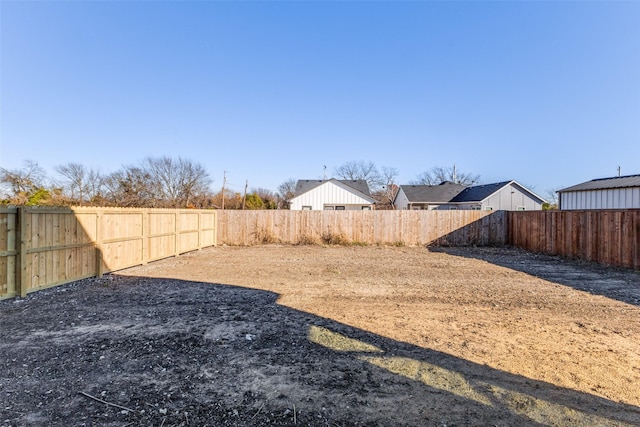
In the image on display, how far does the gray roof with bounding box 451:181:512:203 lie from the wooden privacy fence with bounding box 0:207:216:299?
23321mm

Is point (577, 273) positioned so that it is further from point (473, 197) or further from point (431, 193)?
point (431, 193)

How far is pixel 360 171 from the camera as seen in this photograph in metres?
45.4

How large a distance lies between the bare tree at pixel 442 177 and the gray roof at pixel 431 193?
1575cm

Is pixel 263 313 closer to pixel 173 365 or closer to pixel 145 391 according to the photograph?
pixel 173 365

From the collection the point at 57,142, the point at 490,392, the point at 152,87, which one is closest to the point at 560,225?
the point at 490,392

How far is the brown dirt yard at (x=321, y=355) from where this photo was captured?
2.24m

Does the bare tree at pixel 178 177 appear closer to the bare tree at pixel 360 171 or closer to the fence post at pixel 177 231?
the fence post at pixel 177 231

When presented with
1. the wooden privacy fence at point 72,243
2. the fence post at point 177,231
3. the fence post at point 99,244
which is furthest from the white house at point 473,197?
the fence post at point 99,244

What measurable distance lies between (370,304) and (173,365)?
3078 mm

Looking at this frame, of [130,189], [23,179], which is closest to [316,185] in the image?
[130,189]

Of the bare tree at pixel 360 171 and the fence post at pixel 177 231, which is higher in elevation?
the bare tree at pixel 360 171

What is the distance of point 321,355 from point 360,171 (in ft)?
142

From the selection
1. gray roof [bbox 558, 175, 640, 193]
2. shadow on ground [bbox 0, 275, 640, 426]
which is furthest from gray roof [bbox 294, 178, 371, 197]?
shadow on ground [bbox 0, 275, 640, 426]

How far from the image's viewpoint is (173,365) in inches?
116
